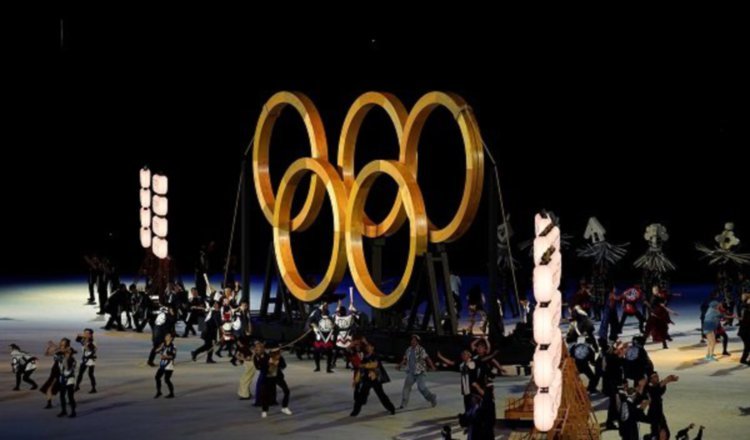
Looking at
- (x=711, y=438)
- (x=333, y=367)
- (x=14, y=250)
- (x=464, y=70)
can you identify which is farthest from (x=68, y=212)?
(x=711, y=438)

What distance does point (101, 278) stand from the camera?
1845 inches

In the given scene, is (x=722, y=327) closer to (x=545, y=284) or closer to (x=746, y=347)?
(x=746, y=347)

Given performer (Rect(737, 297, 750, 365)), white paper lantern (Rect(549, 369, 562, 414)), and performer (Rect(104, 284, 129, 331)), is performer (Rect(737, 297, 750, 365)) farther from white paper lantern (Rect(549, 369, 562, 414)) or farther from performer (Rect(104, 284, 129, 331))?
performer (Rect(104, 284, 129, 331))

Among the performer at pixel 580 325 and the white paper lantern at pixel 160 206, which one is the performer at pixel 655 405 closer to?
the performer at pixel 580 325

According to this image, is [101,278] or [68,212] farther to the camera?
[68,212]

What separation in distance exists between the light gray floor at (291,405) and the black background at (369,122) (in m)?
16.8

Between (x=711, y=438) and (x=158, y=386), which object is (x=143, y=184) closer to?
(x=158, y=386)

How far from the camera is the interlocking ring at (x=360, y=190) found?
3278 centimetres

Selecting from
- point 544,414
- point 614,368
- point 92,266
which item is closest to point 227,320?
point 614,368

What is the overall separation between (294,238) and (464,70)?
14.9m

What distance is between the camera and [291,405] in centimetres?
2847

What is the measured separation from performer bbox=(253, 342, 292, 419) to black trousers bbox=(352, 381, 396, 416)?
1.30m

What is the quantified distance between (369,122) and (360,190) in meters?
22.3

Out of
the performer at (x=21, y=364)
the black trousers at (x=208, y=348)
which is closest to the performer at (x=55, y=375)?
the performer at (x=21, y=364)
